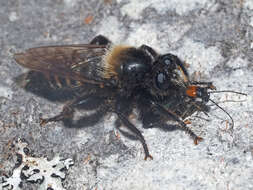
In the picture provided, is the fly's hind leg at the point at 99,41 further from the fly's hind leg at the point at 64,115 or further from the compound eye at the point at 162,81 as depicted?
the compound eye at the point at 162,81

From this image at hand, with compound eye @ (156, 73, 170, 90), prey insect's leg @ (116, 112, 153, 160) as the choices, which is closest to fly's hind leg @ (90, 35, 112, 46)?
prey insect's leg @ (116, 112, 153, 160)

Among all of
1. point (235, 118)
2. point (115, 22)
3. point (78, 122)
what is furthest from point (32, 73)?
point (235, 118)

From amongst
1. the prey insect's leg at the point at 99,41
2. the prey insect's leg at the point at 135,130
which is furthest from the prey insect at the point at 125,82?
the prey insect's leg at the point at 99,41

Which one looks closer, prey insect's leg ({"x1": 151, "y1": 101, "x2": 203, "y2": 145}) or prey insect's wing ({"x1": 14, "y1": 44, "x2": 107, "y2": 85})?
prey insect's leg ({"x1": 151, "y1": 101, "x2": 203, "y2": 145})

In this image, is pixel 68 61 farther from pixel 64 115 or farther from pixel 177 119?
pixel 177 119

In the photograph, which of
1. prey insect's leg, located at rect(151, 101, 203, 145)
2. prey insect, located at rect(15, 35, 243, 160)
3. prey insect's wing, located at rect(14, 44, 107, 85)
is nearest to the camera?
prey insect's leg, located at rect(151, 101, 203, 145)

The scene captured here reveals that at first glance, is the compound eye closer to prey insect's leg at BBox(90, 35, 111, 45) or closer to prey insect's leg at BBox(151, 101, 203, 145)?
prey insect's leg at BBox(151, 101, 203, 145)
